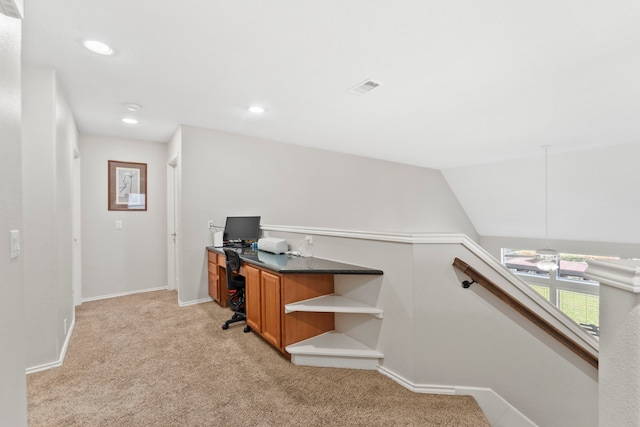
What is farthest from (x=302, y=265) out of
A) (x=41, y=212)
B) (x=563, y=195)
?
(x=563, y=195)

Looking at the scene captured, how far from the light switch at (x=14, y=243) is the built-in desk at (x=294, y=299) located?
62.4 inches

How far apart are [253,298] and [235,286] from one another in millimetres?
453

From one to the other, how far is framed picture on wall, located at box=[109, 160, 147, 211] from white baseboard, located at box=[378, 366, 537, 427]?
4656 mm

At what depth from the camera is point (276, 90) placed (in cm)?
293

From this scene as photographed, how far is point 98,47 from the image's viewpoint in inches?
87.3

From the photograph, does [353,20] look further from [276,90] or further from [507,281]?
[507,281]

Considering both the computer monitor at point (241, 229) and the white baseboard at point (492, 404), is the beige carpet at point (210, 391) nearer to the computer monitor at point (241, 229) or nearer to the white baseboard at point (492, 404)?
the white baseboard at point (492, 404)

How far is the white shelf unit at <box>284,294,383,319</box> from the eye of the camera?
7.78ft

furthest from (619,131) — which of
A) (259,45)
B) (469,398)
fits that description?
(259,45)

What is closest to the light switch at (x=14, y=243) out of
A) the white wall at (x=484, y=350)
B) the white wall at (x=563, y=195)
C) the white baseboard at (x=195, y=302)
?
the white wall at (x=484, y=350)

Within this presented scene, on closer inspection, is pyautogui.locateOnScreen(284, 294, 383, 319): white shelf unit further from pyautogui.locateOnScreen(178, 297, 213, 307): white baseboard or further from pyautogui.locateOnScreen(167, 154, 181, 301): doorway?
pyautogui.locateOnScreen(167, 154, 181, 301): doorway

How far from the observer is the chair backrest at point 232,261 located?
308cm

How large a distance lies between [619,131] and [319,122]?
399 cm

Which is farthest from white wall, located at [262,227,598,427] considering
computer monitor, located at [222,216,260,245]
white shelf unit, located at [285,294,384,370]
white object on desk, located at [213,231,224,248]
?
white object on desk, located at [213,231,224,248]
